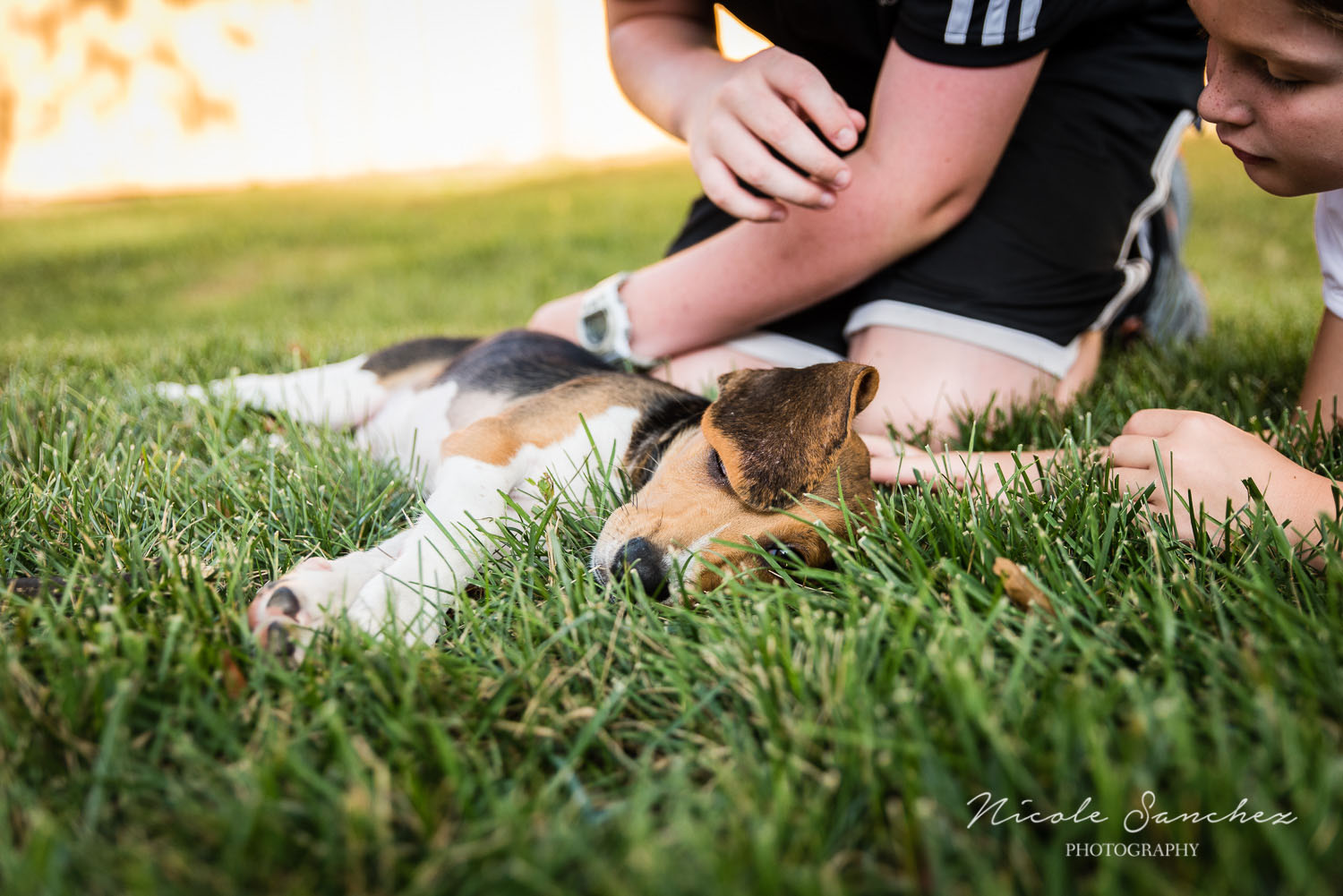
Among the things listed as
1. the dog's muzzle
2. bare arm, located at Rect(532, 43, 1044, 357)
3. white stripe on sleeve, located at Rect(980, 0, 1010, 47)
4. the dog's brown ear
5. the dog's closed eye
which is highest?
white stripe on sleeve, located at Rect(980, 0, 1010, 47)

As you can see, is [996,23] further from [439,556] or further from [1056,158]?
[439,556]

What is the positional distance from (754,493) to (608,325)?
193cm

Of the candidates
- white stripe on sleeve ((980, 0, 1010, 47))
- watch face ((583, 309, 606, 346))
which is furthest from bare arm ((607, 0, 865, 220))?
watch face ((583, 309, 606, 346))

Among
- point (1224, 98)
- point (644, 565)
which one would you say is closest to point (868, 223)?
point (1224, 98)

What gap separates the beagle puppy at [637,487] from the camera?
197 centimetres

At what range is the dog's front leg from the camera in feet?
6.23

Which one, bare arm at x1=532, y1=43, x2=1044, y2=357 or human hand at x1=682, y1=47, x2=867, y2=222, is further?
bare arm at x1=532, y1=43, x2=1044, y2=357

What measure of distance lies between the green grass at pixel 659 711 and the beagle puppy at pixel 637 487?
0.34ft

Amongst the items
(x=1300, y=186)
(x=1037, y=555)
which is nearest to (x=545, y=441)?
(x=1037, y=555)

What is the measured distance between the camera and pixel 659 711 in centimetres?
163

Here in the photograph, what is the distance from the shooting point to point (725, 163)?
2.68 meters

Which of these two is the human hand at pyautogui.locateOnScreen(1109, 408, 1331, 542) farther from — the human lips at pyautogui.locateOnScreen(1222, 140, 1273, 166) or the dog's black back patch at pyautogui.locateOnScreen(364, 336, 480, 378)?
the dog's black back patch at pyautogui.locateOnScreen(364, 336, 480, 378)

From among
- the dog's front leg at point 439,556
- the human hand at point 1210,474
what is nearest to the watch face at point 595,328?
the dog's front leg at point 439,556

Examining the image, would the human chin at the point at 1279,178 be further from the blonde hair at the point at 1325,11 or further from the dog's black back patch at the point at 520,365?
the dog's black back patch at the point at 520,365
